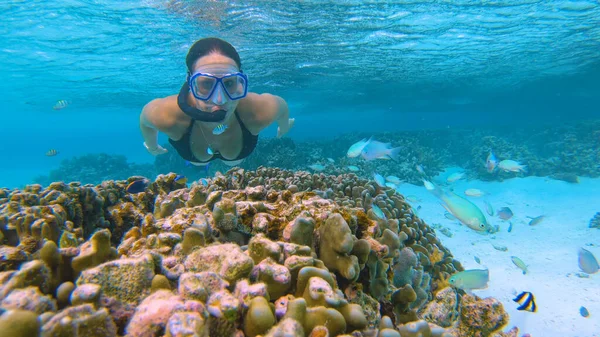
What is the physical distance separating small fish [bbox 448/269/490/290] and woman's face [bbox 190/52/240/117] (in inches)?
157

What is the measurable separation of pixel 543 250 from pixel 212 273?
10845 millimetres

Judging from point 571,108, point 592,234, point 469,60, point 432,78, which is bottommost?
point 571,108

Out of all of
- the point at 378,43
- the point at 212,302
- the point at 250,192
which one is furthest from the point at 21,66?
the point at 212,302

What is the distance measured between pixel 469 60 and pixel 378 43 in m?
9.82

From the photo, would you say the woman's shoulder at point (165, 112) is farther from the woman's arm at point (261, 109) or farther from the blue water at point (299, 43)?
the blue water at point (299, 43)

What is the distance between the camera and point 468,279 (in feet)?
13.3

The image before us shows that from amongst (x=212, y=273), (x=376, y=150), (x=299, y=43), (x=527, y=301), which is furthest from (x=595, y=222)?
(x=299, y=43)

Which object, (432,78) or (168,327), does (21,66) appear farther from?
(432,78)

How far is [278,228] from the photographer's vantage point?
102 inches

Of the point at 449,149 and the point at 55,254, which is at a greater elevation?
the point at 55,254

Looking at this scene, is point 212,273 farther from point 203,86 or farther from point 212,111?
point 203,86

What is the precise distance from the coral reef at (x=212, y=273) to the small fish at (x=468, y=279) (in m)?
0.56

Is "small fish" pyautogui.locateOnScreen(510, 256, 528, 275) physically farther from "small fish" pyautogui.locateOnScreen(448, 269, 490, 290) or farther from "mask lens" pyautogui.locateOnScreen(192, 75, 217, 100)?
"mask lens" pyautogui.locateOnScreen(192, 75, 217, 100)

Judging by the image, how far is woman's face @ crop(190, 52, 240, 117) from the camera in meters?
4.11
